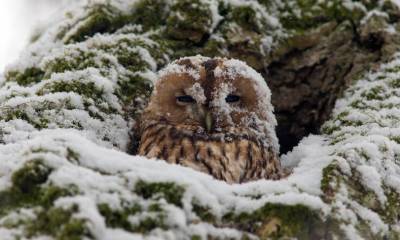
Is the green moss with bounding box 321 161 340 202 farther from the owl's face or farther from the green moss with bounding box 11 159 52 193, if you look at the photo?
the green moss with bounding box 11 159 52 193

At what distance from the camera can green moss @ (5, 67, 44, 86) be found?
406 cm

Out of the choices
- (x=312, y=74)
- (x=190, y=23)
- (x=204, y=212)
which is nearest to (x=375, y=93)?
(x=312, y=74)

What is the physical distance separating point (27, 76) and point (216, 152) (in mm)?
1427

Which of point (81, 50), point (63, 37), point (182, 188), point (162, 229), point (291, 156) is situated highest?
point (63, 37)

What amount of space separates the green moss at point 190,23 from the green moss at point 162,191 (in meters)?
2.05

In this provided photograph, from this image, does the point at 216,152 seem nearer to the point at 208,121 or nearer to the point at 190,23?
the point at 208,121

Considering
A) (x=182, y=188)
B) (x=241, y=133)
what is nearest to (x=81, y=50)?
(x=241, y=133)

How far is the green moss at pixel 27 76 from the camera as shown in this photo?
4.06 m

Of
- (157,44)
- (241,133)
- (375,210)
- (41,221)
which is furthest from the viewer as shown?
(157,44)

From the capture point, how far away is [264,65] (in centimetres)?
437

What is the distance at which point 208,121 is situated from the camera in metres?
3.54

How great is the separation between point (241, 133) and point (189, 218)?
4.09ft

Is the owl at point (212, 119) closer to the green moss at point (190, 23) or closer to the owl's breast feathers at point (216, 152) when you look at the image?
the owl's breast feathers at point (216, 152)

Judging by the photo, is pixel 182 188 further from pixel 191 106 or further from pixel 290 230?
pixel 191 106
